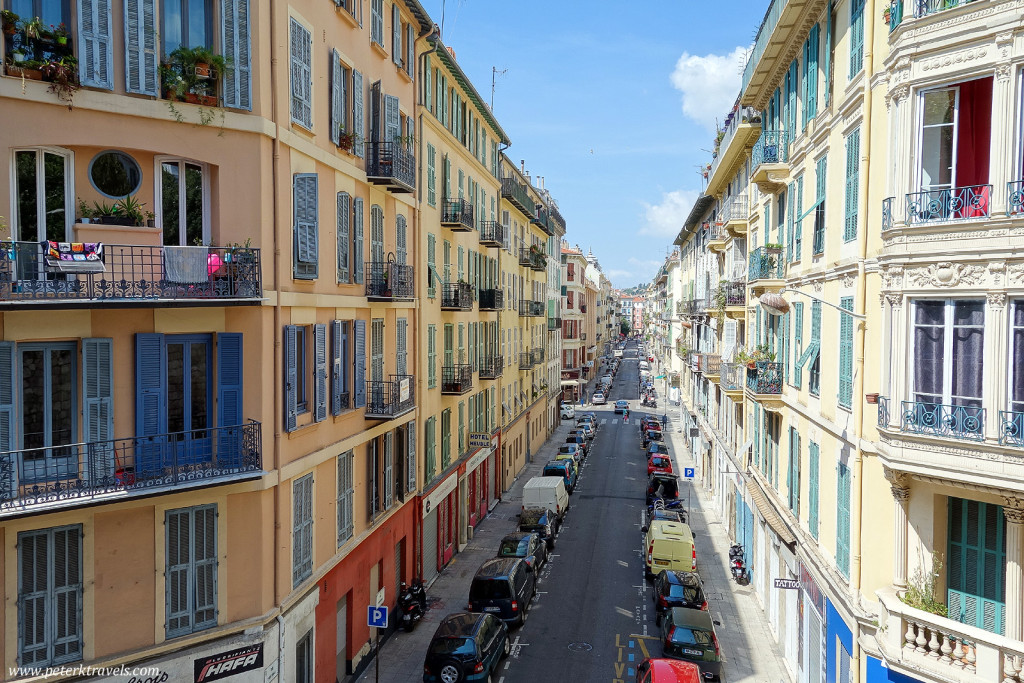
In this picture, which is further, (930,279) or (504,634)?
(504,634)

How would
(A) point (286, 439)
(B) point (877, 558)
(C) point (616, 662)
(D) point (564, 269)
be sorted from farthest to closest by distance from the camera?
(D) point (564, 269) < (C) point (616, 662) < (A) point (286, 439) < (B) point (877, 558)

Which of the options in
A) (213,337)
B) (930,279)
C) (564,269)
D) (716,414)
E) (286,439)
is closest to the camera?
(930,279)

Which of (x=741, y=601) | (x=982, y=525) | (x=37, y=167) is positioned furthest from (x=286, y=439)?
(x=741, y=601)

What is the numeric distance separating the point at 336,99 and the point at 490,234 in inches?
727

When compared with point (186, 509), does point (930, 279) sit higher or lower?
higher

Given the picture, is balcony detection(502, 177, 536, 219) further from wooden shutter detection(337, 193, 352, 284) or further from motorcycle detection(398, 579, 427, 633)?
motorcycle detection(398, 579, 427, 633)

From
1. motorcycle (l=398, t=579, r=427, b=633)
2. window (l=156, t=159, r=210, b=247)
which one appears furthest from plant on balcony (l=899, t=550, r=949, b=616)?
window (l=156, t=159, r=210, b=247)

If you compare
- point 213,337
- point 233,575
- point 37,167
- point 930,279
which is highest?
point 37,167

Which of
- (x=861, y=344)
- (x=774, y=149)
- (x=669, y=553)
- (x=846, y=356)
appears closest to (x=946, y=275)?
(x=861, y=344)

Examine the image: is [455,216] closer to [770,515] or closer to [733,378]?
[733,378]

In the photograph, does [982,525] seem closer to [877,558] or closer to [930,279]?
[877,558]

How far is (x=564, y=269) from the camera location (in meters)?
75.4

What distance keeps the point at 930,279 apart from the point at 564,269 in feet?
207

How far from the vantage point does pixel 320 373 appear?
57.3 ft
